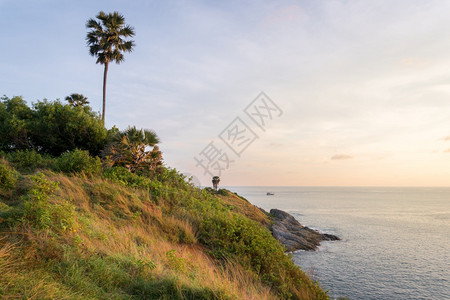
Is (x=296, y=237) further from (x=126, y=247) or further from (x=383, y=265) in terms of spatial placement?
(x=126, y=247)

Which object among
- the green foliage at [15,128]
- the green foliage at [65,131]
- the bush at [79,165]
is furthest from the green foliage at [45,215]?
the green foliage at [15,128]

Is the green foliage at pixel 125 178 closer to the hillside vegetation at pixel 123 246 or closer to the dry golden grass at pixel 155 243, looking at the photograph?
the hillside vegetation at pixel 123 246

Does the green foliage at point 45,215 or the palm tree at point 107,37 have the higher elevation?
the palm tree at point 107,37

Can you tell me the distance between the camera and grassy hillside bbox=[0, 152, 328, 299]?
4.48m

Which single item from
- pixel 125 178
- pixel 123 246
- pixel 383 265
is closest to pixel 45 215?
pixel 123 246

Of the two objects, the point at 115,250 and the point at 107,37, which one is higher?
the point at 107,37

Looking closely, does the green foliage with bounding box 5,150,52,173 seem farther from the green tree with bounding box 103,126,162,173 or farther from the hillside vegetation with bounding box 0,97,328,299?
the green tree with bounding box 103,126,162,173

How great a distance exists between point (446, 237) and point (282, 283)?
3912 centimetres

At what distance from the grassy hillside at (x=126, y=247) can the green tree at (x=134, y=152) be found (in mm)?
2290

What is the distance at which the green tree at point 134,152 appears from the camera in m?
16.3

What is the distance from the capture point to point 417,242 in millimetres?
32031

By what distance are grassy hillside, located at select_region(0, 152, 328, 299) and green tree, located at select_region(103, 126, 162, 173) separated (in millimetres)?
2290

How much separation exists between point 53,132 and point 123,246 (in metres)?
17.0

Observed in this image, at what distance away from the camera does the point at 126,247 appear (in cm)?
646
